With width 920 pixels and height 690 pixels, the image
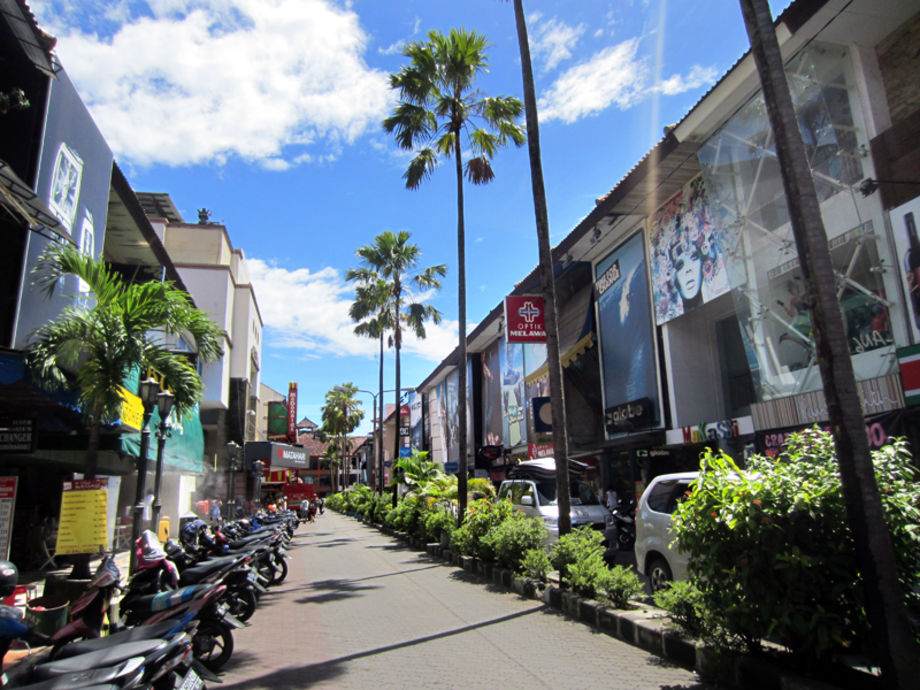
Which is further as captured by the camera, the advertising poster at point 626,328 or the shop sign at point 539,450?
the shop sign at point 539,450

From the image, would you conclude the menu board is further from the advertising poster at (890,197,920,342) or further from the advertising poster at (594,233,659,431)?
the advertising poster at (594,233,659,431)

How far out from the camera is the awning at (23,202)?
8141mm

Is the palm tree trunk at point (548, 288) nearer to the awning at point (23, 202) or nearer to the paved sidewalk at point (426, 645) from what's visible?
the paved sidewalk at point (426, 645)

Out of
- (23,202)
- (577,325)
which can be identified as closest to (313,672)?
(23,202)

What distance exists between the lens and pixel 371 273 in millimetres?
30109

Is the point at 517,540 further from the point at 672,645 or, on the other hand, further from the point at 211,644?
the point at 211,644

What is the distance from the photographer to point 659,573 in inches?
337

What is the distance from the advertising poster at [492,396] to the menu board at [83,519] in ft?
91.8

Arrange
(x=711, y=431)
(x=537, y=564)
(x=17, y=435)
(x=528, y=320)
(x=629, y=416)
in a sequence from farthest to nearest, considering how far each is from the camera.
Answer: (x=629, y=416), (x=711, y=431), (x=528, y=320), (x=17, y=435), (x=537, y=564)

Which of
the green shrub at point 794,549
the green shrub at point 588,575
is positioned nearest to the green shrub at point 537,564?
the green shrub at point 588,575

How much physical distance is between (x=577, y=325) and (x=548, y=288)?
46.0ft

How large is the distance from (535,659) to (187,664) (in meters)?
3.27

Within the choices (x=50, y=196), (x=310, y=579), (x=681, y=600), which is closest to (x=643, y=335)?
(x=310, y=579)

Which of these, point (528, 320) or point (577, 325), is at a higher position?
point (577, 325)
